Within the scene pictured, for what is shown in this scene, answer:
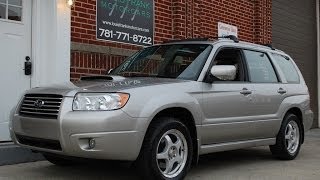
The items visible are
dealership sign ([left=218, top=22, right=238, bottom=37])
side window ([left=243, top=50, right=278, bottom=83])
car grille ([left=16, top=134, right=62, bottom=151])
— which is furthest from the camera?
dealership sign ([left=218, top=22, right=238, bottom=37])

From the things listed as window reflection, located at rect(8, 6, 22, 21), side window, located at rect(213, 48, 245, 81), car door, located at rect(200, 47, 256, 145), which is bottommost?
car door, located at rect(200, 47, 256, 145)

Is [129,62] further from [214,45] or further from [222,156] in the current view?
[222,156]

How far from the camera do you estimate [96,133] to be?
5.17 meters

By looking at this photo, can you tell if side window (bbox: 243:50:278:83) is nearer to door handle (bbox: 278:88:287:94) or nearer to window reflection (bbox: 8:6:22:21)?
door handle (bbox: 278:88:287:94)

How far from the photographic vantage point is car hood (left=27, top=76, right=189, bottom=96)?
5445 mm

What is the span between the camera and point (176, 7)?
10.5m

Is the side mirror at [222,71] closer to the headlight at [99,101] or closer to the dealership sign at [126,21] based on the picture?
the headlight at [99,101]

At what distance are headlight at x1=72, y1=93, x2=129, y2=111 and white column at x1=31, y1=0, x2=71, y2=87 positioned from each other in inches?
109

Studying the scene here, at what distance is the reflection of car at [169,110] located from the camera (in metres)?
5.26

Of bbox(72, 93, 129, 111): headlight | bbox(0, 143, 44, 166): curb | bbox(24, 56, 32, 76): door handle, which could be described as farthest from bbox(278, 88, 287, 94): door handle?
bbox(24, 56, 32, 76): door handle

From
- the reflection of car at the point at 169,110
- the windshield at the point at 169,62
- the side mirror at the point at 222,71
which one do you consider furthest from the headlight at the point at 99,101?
the side mirror at the point at 222,71

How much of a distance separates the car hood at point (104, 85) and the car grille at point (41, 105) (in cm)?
6

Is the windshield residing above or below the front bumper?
above

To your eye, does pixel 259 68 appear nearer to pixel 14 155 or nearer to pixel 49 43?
pixel 49 43
